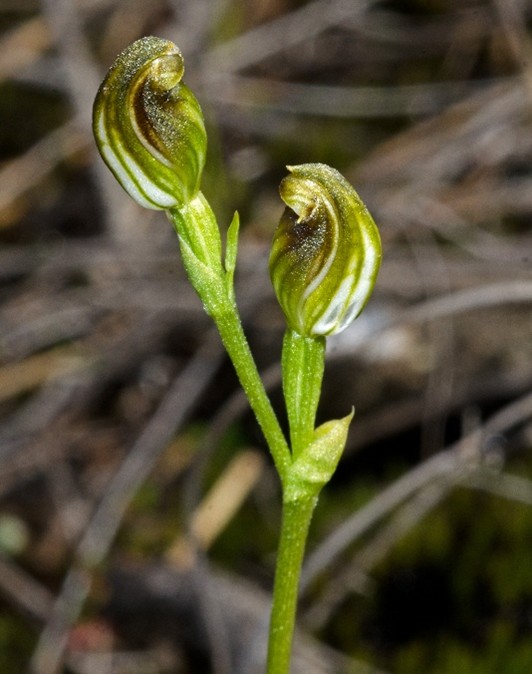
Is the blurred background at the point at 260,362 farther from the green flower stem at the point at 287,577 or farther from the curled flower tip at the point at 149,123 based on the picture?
the curled flower tip at the point at 149,123

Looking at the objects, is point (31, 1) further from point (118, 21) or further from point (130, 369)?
point (130, 369)

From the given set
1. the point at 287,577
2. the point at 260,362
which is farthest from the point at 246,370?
the point at 260,362

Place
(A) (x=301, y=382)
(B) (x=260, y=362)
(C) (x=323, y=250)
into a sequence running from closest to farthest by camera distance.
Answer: (C) (x=323, y=250) < (A) (x=301, y=382) < (B) (x=260, y=362)

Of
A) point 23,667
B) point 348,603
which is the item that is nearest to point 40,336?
point 23,667

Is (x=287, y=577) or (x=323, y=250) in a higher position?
(x=323, y=250)

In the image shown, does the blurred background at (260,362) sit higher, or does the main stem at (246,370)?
the main stem at (246,370)

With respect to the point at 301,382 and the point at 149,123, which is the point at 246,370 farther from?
the point at 149,123

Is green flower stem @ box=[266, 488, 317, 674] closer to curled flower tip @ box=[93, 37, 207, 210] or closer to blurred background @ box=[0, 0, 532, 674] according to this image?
curled flower tip @ box=[93, 37, 207, 210]

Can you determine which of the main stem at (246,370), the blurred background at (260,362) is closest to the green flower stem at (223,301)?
the main stem at (246,370)
